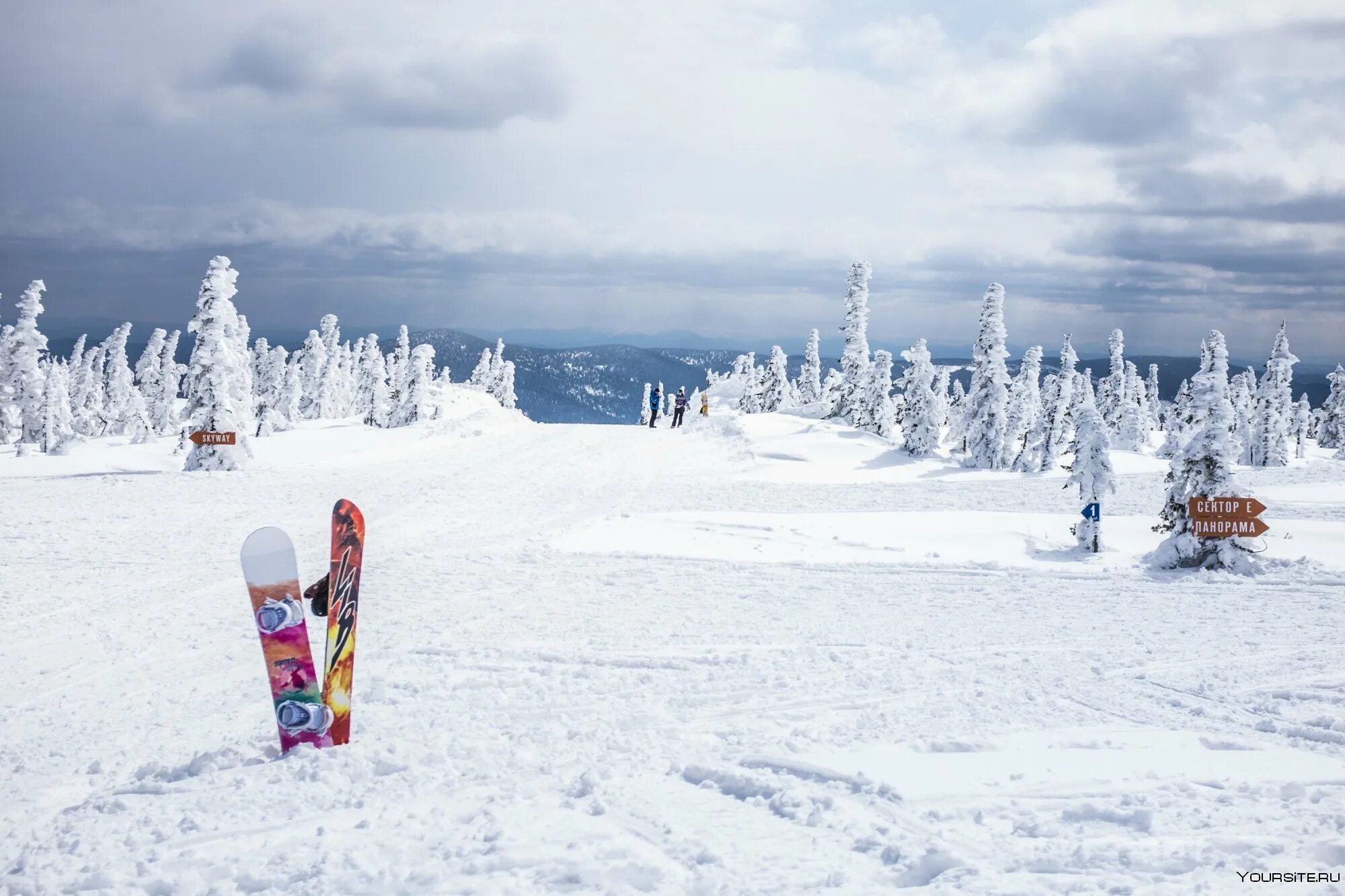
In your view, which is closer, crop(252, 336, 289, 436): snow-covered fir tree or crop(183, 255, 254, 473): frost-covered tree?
crop(183, 255, 254, 473): frost-covered tree

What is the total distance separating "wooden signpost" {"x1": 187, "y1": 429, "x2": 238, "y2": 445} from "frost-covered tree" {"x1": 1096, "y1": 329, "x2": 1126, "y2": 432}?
7858cm

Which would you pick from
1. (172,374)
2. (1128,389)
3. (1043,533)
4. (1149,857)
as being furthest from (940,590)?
(172,374)

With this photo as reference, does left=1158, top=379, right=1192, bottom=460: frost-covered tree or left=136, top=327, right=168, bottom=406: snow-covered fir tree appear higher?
left=136, top=327, right=168, bottom=406: snow-covered fir tree

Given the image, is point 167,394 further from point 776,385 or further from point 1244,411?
point 1244,411

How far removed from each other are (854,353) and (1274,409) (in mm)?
42317

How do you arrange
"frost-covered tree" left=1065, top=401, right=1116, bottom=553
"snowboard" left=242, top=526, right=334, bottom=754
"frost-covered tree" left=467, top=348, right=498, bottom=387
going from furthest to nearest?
"frost-covered tree" left=467, top=348, right=498, bottom=387
"frost-covered tree" left=1065, top=401, right=1116, bottom=553
"snowboard" left=242, top=526, right=334, bottom=754

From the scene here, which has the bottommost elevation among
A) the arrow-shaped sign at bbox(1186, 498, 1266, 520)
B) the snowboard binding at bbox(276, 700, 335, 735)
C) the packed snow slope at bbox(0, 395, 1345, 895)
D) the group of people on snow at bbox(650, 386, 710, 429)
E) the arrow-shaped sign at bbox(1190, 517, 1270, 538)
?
the packed snow slope at bbox(0, 395, 1345, 895)

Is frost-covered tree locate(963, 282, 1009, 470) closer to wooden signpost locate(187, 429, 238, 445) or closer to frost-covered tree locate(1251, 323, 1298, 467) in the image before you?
wooden signpost locate(187, 429, 238, 445)

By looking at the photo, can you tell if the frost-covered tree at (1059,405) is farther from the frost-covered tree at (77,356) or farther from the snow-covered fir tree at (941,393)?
the frost-covered tree at (77,356)

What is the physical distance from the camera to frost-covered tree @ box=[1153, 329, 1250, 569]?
15.6 metres

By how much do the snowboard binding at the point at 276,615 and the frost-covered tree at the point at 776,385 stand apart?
68.3 m

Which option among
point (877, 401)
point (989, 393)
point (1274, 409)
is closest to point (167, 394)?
point (877, 401)

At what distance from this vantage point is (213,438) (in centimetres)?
2573

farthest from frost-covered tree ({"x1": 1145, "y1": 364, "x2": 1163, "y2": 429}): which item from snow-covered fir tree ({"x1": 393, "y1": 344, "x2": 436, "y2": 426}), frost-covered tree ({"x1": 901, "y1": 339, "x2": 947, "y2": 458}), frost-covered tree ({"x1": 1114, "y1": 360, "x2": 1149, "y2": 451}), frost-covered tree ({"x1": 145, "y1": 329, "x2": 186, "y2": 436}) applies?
frost-covered tree ({"x1": 145, "y1": 329, "x2": 186, "y2": 436})
